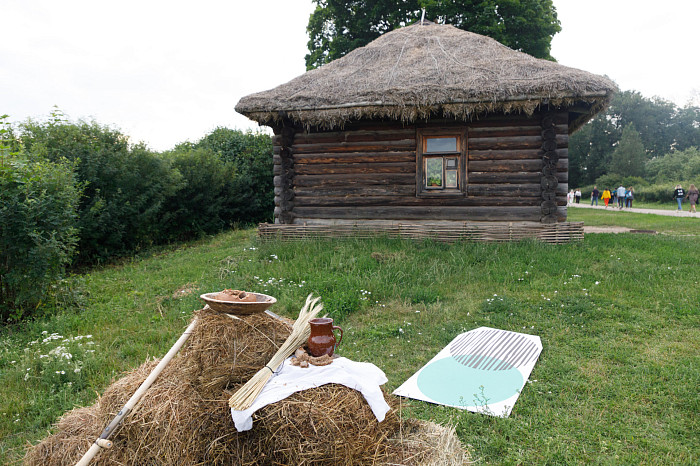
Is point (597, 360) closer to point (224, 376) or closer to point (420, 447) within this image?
point (420, 447)

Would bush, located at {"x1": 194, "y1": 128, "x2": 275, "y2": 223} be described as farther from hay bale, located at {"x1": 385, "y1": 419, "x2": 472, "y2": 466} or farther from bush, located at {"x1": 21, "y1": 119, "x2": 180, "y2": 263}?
hay bale, located at {"x1": 385, "y1": 419, "x2": 472, "y2": 466}

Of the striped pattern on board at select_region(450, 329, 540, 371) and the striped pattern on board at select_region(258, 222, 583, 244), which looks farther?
the striped pattern on board at select_region(258, 222, 583, 244)

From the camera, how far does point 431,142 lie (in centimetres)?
911

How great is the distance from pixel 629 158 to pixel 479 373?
162ft

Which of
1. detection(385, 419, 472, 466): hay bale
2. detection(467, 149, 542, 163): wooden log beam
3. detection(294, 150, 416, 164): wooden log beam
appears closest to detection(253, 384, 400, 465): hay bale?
detection(385, 419, 472, 466): hay bale

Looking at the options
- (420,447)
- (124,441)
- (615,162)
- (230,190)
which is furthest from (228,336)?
(615,162)

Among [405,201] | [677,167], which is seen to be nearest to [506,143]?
[405,201]

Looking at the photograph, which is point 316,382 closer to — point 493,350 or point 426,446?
point 426,446

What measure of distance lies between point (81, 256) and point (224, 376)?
8303 millimetres

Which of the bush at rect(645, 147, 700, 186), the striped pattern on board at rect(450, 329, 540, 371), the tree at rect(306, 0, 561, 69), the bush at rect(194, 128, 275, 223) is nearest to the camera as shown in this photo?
the striped pattern on board at rect(450, 329, 540, 371)

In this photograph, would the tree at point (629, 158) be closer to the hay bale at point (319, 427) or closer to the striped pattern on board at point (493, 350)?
the striped pattern on board at point (493, 350)

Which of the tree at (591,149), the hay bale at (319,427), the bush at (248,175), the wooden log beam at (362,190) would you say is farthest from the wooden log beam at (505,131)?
the tree at (591,149)

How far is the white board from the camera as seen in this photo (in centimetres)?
327

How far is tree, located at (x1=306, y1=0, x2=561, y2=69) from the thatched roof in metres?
8.09
